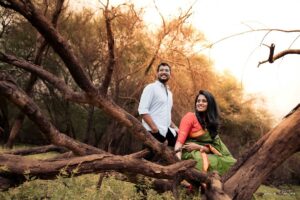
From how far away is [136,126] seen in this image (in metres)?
3.94

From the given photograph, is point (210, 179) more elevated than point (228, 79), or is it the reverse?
point (228, 79)

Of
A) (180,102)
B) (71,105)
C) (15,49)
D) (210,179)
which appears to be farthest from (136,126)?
(71,105)

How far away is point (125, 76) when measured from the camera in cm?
1677

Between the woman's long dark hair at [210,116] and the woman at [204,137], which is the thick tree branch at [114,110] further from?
the woman's long dark hair at [210,116]

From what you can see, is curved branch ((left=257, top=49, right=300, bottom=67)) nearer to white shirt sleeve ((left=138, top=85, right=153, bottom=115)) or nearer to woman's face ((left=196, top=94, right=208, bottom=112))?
woman's face ((left=196, top=94, right=208, bottom=112))

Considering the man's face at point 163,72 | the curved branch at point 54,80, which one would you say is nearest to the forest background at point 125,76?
the man's face at point 163,72

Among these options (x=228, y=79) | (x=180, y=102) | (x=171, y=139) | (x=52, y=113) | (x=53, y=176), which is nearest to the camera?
(x=53, y=176)

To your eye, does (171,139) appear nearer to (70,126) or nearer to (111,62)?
(111,62)

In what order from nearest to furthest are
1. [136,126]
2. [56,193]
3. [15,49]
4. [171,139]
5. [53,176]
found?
[56,193] → [53,176] → [136,126] → [171,139] → [15,49]

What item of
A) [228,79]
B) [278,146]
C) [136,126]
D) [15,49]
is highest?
[15,49]

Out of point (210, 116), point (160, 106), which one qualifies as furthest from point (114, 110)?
point (210, 116)

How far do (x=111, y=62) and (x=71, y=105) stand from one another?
73.8ft

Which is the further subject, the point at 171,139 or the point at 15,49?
the point at 15,49

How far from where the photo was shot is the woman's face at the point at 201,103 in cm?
449
